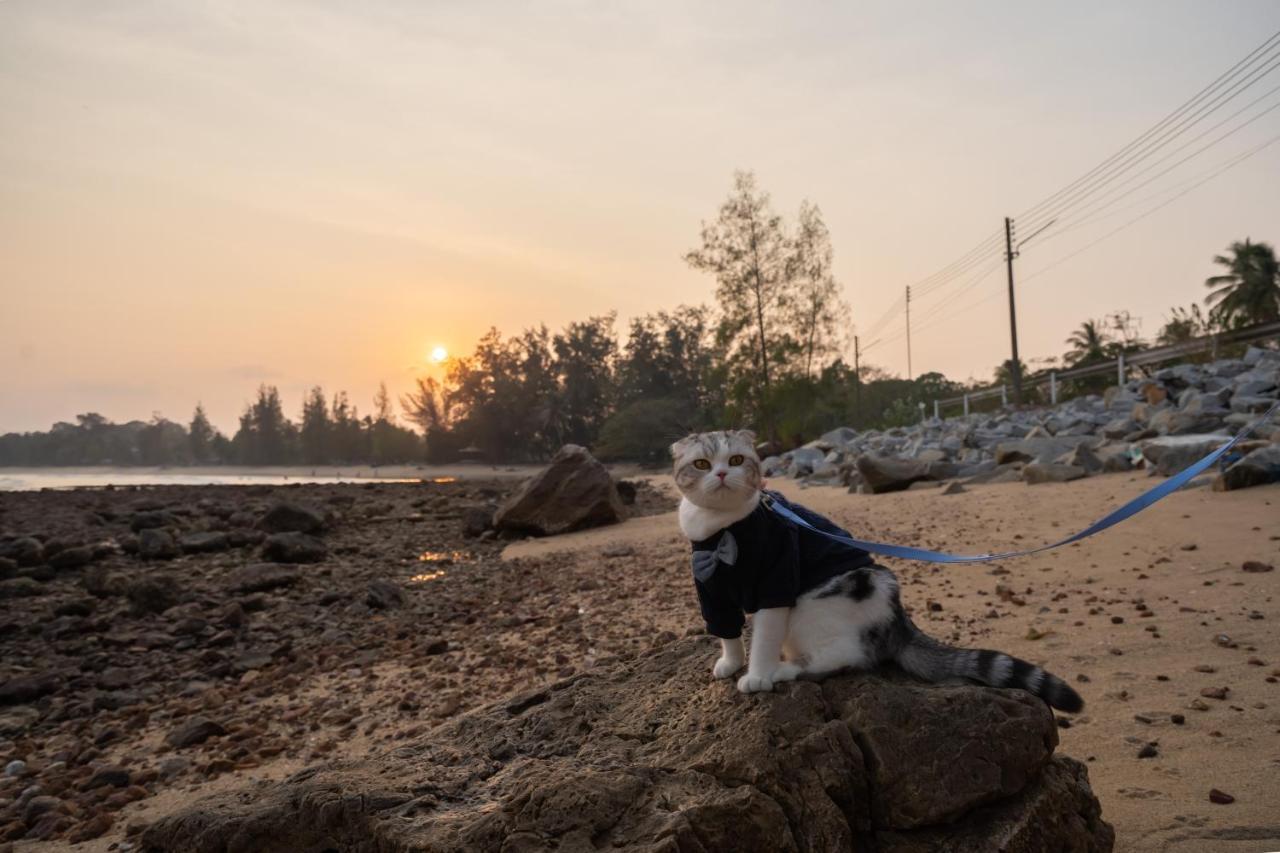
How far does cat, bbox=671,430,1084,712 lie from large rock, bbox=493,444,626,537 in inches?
506

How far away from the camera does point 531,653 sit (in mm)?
6609

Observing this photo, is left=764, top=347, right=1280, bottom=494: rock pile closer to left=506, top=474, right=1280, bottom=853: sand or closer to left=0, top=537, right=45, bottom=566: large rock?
left=506, top=474, right=1280, bottom=853: sand

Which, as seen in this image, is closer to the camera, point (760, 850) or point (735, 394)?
point (760, 850)

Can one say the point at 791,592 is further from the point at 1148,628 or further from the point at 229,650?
the point at 229,650

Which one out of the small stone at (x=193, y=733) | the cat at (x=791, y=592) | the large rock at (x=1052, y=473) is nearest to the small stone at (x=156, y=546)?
the small stone at (x=193, y=733)

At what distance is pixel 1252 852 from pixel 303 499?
21331mm

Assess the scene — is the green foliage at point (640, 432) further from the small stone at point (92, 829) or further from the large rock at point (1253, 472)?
the small stone at point (92, 829)

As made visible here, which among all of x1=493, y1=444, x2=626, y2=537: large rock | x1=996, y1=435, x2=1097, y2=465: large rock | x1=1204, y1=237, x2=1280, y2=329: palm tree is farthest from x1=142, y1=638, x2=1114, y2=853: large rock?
x1=1204, y1=237, x2=1280, y2=329: palm tree

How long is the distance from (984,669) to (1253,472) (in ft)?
25.0

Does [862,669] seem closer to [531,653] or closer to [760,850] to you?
[760,850]

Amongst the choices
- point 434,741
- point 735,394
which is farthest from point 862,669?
point 735,394

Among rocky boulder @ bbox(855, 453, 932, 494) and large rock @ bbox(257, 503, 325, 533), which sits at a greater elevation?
rocky boulder @ bbox(855, 453, 932, 494)

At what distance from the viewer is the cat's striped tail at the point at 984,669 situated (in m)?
2.59

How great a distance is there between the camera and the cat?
2768 millimetres
